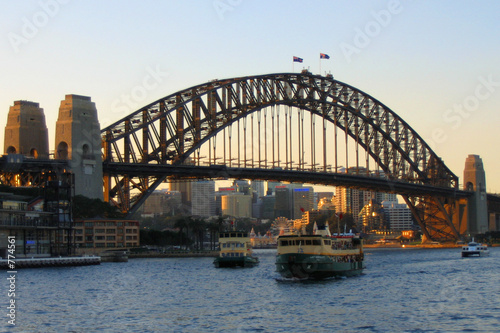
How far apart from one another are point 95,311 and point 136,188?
5897cm

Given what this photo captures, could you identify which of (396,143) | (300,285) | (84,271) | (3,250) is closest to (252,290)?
(300,285)

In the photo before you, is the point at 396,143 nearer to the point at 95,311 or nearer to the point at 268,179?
the point at 268,179

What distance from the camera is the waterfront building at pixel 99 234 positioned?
10094 cm

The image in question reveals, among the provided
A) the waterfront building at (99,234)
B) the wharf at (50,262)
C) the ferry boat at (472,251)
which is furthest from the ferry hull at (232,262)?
the ferry boat at (472,251)

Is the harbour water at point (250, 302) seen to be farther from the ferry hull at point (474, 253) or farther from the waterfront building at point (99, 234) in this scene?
the ferry hull at point (474, 253)

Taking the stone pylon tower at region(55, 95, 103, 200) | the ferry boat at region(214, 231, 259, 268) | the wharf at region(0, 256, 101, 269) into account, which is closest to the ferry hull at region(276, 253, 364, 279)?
the ferry boat at region(214, 231, 259, 268)

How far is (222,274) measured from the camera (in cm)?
7475

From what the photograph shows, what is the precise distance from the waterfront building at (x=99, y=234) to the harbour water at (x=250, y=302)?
26112mm

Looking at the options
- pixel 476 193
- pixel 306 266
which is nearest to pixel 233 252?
pixel 306 266

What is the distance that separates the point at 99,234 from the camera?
103 m

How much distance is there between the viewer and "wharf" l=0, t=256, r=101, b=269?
7725 cm

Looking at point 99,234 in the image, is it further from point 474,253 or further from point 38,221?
point 474,253

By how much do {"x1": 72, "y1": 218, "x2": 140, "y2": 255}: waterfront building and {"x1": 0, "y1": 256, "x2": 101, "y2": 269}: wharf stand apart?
10152 mm

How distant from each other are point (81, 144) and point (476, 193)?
84.0 metres
